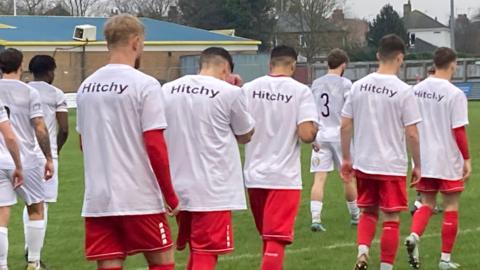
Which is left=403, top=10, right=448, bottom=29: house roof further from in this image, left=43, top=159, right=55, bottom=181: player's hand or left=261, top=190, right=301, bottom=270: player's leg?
left=261, top=190, right=301, bottom=270: player's leg

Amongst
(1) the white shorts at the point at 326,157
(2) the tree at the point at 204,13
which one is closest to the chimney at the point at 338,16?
(2) the tree at the point at 204,13

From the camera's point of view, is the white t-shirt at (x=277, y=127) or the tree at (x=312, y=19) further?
the tree at (x=312, y=19)

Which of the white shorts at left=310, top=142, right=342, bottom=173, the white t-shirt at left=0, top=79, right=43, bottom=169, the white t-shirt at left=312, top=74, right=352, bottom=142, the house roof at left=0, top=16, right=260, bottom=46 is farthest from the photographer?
the house roof at left=0, top=16, right=260, bottom=46

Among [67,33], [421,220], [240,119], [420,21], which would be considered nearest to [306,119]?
[240,119]

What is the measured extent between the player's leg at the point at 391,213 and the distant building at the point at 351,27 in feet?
234

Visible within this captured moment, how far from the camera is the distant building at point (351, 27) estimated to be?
267 feet

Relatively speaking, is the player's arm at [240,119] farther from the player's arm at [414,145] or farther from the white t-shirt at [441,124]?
the white t-shirt at [441,124]

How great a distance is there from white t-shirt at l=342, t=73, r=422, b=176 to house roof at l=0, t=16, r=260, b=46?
48.9m

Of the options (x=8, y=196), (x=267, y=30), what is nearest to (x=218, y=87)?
Answer: (x=8, y=196)

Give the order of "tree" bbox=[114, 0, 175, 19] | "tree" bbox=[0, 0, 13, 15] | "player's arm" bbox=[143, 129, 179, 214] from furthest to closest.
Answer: "tree" bbox=[114, 0, 175, 19] < "tree" bbox=[0, 0, 13, 15] < "player's arm" bbox=[143, 129, 179, 214]

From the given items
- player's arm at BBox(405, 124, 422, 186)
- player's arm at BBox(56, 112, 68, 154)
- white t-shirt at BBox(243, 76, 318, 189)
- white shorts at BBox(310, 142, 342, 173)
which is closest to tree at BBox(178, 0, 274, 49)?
white shorts at BBox(310, 142, 342, 173)

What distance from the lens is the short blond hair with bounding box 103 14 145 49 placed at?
5887 millimetres

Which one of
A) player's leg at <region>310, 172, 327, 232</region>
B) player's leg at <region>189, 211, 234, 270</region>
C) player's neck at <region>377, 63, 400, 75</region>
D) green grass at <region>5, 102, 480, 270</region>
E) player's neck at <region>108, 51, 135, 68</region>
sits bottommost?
green grass at <region>5, 102, 480, 270</region>

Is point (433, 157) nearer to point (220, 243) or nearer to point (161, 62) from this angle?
point (220, 243)
